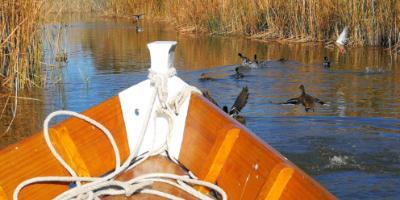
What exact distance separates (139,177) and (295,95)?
6.21 meters

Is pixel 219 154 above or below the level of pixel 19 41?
below

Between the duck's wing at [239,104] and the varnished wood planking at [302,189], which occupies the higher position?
the varnished wood planking at [302,189]

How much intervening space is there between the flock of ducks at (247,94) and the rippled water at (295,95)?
0.42 ft

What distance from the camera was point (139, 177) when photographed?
3.16 m

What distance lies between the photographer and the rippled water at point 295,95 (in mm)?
5582

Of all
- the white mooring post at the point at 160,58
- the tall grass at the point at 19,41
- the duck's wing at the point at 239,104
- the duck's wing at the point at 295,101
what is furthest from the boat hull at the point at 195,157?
the tall grass at the point at 19,41

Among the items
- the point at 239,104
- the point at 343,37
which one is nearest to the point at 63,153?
the point at 239,104

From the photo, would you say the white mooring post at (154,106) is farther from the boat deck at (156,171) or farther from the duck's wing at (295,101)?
the duck's wing at (295,101)

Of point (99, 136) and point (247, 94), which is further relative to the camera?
point (247, 94)

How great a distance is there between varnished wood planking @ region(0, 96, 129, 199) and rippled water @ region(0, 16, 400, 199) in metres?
2.03

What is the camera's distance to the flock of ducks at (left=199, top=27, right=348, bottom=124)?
7.13 meters

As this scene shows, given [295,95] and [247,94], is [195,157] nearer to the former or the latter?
[247,94]

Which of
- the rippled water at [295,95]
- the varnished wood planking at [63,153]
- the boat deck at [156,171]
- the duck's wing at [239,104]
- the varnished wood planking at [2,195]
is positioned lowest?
the rippled water at [295,95]

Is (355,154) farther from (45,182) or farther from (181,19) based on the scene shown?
(181,19)
